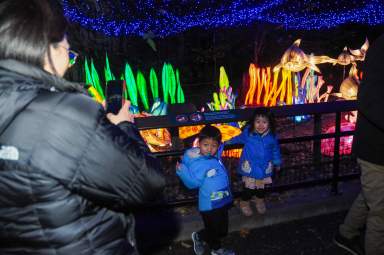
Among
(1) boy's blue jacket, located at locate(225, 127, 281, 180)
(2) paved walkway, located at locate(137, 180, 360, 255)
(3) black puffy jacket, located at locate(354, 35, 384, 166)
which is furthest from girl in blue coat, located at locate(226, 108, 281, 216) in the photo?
(3) black puffy jacket, located at locate(354, 35, 384, 166)

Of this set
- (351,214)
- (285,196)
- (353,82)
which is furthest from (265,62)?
(351,214)

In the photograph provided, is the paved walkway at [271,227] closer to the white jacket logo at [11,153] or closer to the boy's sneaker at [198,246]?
the boy's sneaker at [198,246]

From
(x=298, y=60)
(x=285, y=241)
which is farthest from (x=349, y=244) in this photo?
(x=298, y=60)

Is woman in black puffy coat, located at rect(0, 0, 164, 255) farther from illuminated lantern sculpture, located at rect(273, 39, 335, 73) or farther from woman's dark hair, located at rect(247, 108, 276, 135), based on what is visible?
illuminated lantern sculpture, located at rect(273, 39, 335, 73)

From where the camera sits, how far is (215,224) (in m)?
3.19

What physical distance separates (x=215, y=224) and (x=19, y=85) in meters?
2.29

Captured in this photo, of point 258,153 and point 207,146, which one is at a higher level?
point 207,146

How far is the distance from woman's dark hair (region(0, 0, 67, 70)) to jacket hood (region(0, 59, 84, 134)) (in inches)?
1.8

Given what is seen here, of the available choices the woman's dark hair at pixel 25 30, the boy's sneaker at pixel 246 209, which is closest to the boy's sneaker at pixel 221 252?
the boy's sneaker at pixel 246 209

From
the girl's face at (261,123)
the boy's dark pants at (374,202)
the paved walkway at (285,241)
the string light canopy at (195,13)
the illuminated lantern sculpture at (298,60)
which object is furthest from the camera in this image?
the illuminated lantern sculpture at (298,60)

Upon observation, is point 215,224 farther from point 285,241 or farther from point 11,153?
point 11,153

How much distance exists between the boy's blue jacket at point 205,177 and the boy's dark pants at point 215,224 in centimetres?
6

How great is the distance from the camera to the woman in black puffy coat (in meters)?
1.30

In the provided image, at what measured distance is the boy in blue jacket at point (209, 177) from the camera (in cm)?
309
